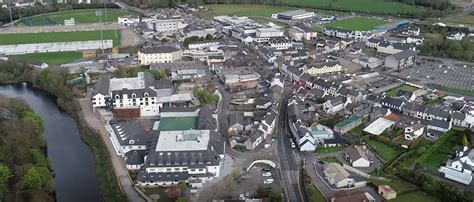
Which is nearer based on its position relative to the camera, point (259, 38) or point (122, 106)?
point (122, 106)

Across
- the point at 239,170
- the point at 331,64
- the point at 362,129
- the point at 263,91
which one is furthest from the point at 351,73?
the point at 239,170

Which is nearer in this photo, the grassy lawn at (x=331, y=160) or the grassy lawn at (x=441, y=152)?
the grassy lawn at (x=441, y=152)

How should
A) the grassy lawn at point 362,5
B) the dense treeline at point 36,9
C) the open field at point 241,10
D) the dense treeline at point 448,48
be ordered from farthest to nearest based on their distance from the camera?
→ the grassy lawn at point 362,5 < the open field at point 241,10 < the dense treeline at point 36,9 < the dense treeline at point 448,48

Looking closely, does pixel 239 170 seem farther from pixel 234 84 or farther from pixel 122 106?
pixel 234 84

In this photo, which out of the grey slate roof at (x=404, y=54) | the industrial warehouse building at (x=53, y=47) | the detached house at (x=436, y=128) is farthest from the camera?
the industrial warehouse building at (x=53, y=47)

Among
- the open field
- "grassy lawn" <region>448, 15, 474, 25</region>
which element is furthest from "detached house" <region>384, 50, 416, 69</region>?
the open field

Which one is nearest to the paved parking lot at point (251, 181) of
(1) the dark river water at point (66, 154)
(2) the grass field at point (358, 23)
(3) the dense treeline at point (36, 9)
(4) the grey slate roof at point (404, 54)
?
(1) the dark river water at point (66, 154)

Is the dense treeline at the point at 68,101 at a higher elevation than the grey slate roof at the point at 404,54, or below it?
below

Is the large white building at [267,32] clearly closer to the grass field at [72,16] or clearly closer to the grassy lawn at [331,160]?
the grass field at [72,16]
